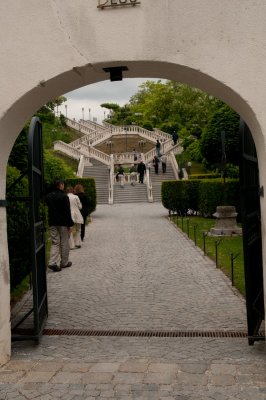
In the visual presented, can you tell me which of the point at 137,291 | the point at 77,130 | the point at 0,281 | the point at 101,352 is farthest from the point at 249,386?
the point at 77,130

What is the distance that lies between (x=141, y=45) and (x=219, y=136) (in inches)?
571

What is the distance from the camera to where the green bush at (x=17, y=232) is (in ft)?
22.9

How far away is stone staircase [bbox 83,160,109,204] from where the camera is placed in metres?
34.4

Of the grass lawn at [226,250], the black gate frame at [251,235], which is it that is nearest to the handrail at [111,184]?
the grass lawn at [226,250]

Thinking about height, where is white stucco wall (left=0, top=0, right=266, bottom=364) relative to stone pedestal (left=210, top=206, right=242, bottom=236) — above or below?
above

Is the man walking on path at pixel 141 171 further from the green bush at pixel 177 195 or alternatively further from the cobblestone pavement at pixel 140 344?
the cobblestone pavement at pixel 140 344

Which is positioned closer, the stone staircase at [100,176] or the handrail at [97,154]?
the stone staircase at [100,176]

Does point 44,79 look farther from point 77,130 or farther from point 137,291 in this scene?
point 77,130

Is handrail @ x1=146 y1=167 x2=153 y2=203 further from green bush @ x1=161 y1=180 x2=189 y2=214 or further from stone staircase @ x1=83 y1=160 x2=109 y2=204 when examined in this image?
green bush @ x1=161 y1=180 x2=189 y2=214

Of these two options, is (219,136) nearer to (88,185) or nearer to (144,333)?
(88,185)

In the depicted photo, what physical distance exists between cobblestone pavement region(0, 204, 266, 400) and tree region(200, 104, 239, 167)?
746 centimetres

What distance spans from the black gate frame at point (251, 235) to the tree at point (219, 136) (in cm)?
1267

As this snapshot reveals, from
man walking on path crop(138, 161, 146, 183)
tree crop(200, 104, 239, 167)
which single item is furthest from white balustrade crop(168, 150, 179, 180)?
tree crop(200, 104, 239, 167)

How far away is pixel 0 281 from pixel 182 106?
181 feet
